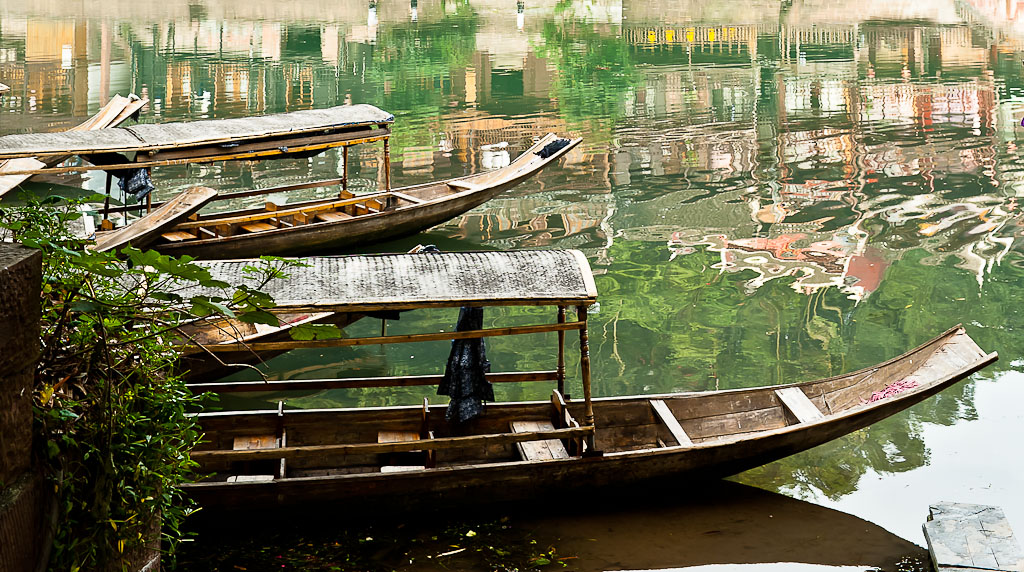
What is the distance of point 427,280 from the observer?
19.3 ft

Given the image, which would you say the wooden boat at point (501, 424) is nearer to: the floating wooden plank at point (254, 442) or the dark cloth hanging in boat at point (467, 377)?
the floating wooden plank at point (254, 442)

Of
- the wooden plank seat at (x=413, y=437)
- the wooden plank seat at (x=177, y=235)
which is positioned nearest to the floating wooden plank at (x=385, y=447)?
the wooden plank seat at (x=413, y=437)

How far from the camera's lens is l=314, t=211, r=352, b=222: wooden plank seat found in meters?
11.6

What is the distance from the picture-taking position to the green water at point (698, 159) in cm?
893

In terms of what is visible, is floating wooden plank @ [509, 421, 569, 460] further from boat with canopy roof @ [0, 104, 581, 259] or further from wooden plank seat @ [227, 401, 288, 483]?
boat with canopy roof @ [0, 104, 581, 259]

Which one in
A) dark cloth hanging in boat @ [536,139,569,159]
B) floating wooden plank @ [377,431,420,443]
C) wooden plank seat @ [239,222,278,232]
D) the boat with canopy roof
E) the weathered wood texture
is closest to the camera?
the weathered wood texture

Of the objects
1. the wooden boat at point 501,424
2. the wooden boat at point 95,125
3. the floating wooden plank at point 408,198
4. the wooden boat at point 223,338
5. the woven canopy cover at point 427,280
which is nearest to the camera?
the woven canopy cover at point 427,280

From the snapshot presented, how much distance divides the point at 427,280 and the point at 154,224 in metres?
4.99

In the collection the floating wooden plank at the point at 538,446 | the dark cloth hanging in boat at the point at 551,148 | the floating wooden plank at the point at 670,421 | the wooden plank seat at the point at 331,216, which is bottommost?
the floating wooden plank at the point at 538,446

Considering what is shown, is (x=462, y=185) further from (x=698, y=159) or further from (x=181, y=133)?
(x=698, y=159)

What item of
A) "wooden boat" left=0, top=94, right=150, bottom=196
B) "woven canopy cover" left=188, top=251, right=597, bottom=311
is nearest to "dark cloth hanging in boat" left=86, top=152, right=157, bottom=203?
"wooden boat" left=0, top=94, right=150, bottom=196

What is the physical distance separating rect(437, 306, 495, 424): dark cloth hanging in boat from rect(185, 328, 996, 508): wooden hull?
0.21 m

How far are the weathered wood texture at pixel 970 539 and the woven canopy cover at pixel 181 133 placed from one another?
7937 millimetres

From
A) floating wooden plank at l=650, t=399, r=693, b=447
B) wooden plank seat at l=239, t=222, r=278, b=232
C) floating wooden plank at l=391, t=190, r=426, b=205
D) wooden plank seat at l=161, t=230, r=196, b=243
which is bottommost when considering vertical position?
floating wooden plank at l=650, t=399, r=693, b=447
